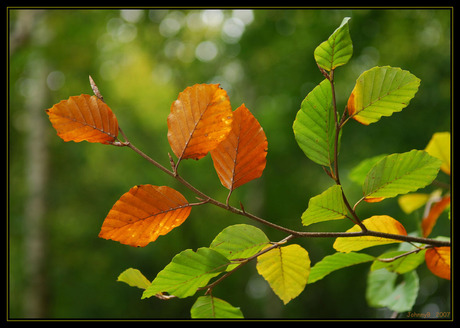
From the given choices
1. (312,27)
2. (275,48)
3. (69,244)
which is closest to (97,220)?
(69,244)

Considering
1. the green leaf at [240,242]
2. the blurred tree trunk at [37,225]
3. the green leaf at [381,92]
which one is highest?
the green leaf at [381,92]

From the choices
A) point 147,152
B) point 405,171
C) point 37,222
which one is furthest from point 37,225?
point 405,171

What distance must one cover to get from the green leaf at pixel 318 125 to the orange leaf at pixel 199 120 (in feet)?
0.20

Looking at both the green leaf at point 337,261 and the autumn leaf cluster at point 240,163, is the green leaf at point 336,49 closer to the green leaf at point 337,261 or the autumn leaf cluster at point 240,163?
the autumn leaf cluster at point 240,163

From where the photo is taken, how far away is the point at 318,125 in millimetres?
315

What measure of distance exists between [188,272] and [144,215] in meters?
0.06

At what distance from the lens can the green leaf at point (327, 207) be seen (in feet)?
0.99

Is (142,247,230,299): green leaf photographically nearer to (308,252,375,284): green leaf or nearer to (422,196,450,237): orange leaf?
(308,252,375,284): green leaf

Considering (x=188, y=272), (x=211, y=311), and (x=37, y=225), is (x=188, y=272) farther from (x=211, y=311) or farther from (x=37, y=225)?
(x=37, y=225)

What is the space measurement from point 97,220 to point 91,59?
250 centimetres

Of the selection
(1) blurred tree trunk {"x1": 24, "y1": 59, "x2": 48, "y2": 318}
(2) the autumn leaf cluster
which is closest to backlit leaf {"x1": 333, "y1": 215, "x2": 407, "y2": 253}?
(2) the autumn leaf cluster

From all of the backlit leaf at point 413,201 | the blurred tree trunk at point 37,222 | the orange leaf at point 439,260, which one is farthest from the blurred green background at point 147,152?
the orange leaf at point 439,260

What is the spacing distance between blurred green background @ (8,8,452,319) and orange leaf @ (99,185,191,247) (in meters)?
3.10

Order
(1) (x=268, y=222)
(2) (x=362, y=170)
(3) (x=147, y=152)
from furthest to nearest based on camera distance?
(3) (x=147, y=152) < (2) (x=362, y=170) < (1) (x=268, y=222)
